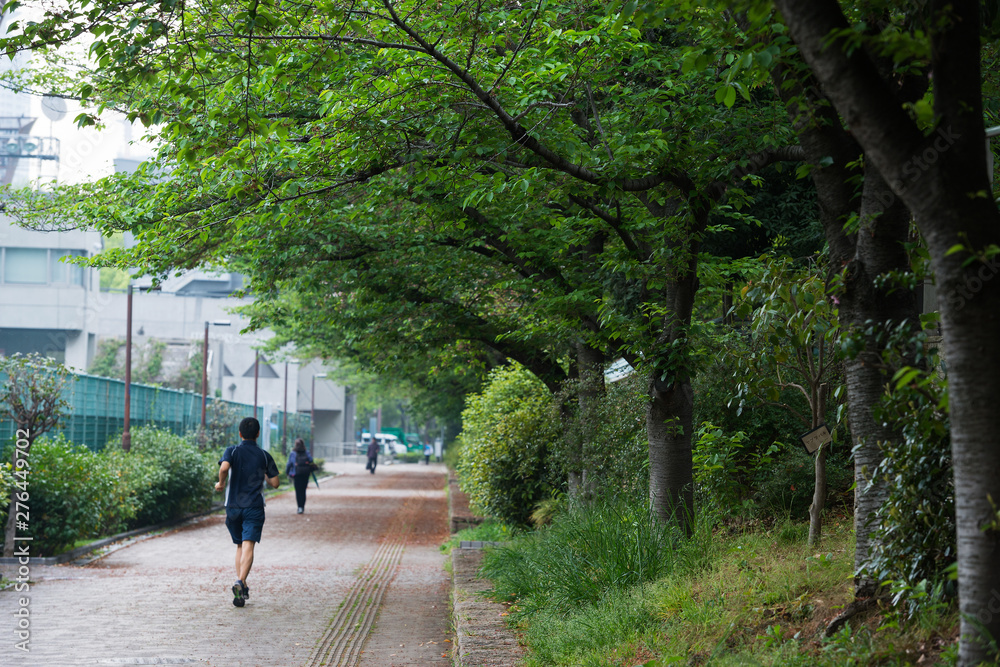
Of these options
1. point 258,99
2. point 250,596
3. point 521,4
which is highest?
point 521,4

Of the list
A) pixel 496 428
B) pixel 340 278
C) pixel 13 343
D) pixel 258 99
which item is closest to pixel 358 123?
pixel 258 99

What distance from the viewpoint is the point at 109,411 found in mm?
19781

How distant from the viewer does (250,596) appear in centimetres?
1027

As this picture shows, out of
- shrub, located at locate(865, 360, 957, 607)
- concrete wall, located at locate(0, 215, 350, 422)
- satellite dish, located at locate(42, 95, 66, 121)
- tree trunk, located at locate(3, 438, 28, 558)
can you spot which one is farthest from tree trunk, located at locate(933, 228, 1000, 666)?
concrete wall, located at locate(0, 215, 350, 422)

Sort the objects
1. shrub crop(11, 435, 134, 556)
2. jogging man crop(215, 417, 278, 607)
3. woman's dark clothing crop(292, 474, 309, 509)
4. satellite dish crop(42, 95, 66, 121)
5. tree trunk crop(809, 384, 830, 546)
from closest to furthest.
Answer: tree trunk crop(809, 384, 830, 546) → jogging man crop(215, 417, 278, 607) → shrub crop(11, 435, 134, 556) → satellite dish crop(42, 95, 66, 121) → woman's dark clothing crop(292, 474, 309, 509)

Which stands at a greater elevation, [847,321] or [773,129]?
[773,129]

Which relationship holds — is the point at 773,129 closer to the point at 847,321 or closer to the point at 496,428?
the point at 847,321

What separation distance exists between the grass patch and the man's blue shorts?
3.29 m

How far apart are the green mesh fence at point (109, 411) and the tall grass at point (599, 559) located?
877cm

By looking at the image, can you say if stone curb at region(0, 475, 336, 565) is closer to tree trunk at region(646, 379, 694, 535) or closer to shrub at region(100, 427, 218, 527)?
shrub at region(100, 427, 218, 527)

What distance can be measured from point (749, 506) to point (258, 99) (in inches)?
259

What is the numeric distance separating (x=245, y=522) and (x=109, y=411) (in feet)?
38.0

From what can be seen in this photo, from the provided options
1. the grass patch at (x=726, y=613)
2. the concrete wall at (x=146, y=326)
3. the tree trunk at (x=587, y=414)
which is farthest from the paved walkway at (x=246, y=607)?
the concrete wall at (x=146, y=326)

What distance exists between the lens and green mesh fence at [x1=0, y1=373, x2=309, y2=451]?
17.3 meters
